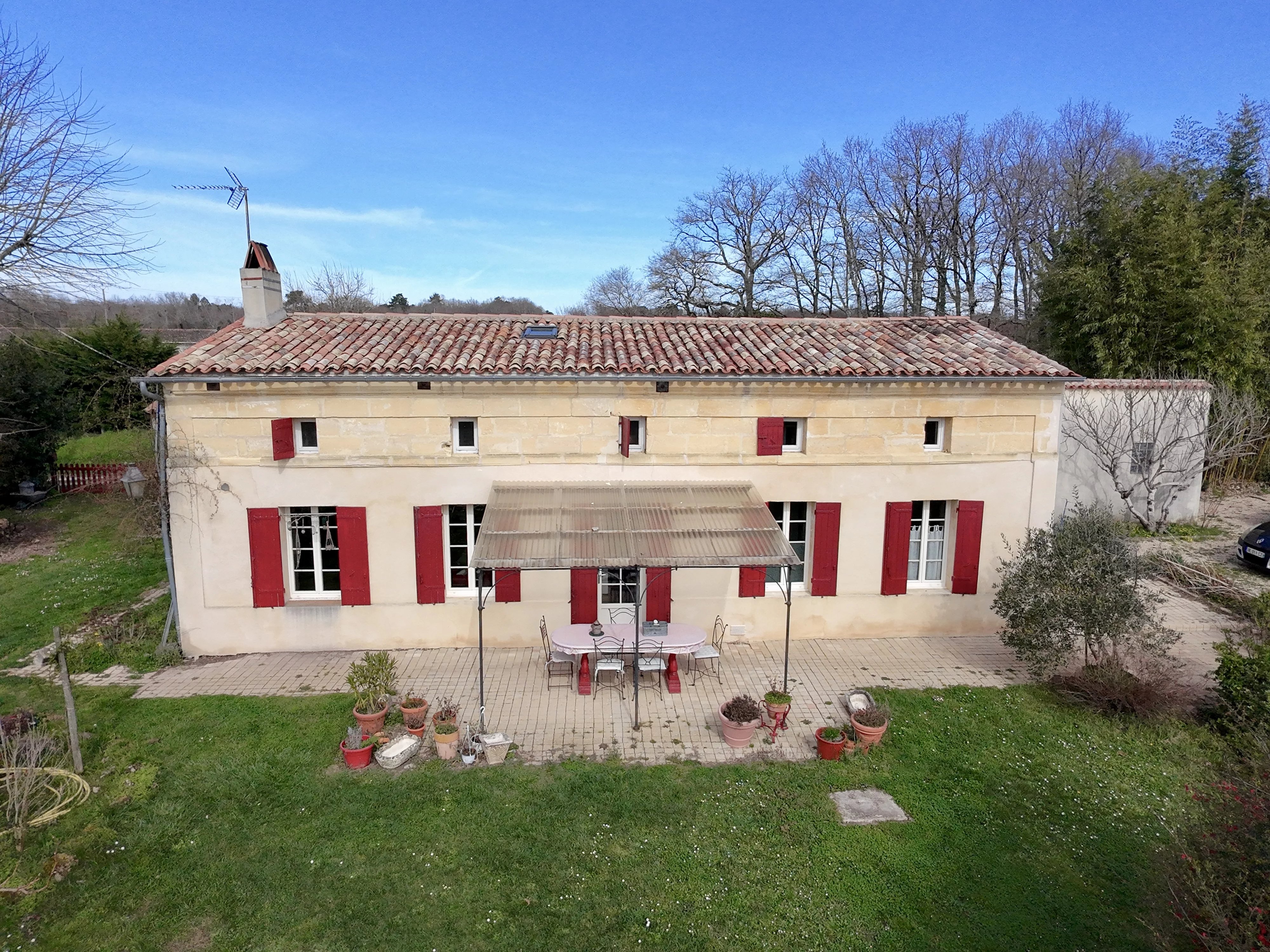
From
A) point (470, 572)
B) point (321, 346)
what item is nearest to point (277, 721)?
point (470, 572)

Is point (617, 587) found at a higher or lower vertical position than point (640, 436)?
lower

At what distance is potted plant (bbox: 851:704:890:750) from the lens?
344 inches

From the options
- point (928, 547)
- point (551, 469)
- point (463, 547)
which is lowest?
point (928, 547)

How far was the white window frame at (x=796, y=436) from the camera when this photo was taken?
1164 centimetres

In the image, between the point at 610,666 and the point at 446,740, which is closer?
the point at 446,740

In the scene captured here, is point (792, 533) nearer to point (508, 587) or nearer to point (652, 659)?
point (652, 659)

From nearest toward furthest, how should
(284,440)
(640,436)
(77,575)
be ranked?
1. (284,440)
2. (640,436)
3. (77,575)

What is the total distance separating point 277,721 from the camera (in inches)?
368

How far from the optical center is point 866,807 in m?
7.70

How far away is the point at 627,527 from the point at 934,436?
5968 millimetres

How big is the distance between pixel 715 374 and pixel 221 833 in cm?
864

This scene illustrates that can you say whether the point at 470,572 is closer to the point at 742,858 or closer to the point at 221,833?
the point at 221,833

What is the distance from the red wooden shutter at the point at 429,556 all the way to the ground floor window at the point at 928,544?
26.6 ft

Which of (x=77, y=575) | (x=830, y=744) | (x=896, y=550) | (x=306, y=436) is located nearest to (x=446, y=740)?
(x=830, y=744)
